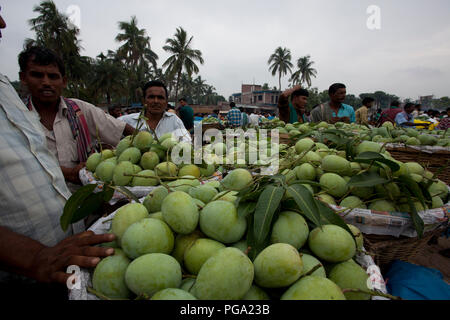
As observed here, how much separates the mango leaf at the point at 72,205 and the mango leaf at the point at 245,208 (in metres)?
0.67

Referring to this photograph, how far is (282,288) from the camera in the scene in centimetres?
79

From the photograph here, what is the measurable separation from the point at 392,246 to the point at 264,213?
2.91 ft

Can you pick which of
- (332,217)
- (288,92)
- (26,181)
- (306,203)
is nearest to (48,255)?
(26,181)

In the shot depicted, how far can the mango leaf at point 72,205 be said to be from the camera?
0.94 meters

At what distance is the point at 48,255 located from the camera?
85 centimetres

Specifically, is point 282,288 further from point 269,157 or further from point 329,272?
point 269,157

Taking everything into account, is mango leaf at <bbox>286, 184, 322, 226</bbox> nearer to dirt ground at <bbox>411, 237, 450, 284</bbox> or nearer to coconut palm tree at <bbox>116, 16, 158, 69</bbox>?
dirt ground at <bbox>411, 237, 450, 284</bbox>

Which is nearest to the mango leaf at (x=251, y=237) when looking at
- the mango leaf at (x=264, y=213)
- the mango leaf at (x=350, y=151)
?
the mango leaf at (x=264, y=213)

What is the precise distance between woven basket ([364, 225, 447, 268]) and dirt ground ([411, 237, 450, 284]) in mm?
1493

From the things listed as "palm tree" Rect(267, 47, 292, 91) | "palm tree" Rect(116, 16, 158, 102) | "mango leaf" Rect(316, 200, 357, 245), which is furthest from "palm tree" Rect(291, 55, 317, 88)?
"mango leaf" Rect(316, 200, 357, 245)

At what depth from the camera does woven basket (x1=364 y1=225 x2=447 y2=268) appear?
1206 mm

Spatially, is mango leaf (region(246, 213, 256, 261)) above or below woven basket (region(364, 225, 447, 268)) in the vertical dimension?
above

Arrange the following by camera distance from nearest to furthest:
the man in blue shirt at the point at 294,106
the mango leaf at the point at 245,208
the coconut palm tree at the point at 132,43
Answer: the mango leaf at the point at 245,208 → the man in blue shirt at the point at 294,106 → the coconut palm tree at the point at 132,43

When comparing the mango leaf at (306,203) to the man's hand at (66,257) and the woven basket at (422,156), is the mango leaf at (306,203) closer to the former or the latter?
the man's hand at (66,257)
